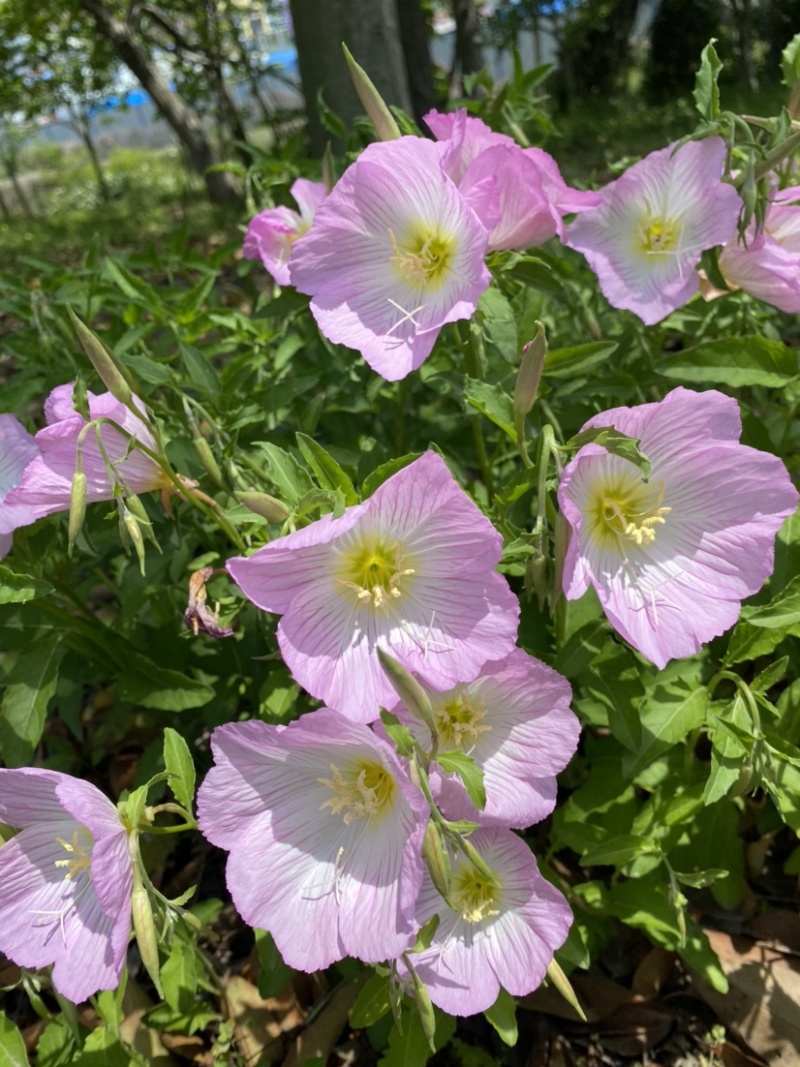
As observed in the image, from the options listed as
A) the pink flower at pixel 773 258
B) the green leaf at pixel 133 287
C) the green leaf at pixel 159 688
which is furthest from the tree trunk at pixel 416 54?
the green leaf at pixel 159 688

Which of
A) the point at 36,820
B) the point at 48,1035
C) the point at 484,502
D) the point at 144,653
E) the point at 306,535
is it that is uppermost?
the point at 306,535

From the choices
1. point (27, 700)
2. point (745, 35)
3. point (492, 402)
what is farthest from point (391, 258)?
point (745, 35)

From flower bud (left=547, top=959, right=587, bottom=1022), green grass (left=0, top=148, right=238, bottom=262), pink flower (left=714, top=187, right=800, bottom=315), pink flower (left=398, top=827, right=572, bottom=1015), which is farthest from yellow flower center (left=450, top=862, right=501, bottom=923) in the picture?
green grass (left=0, top=148, right=238, bottom=262)

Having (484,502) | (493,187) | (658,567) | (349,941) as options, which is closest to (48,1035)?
(349,941)

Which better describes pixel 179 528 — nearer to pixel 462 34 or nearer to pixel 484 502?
pixel 484 502

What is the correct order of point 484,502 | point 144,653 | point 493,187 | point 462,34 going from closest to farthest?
point 493,187, point 484,502, point 144,653, point 462,34

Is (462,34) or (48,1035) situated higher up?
(462,34)
